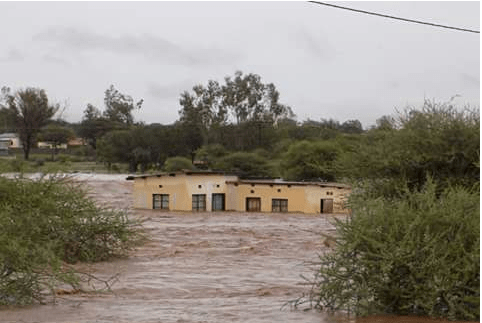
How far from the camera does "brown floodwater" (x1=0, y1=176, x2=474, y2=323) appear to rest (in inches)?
613

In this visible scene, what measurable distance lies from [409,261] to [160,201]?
40073 mm

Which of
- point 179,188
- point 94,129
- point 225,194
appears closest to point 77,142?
point 94,129

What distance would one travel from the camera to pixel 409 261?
14.4m

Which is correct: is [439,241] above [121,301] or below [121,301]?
above

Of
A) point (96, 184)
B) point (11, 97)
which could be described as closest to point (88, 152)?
point (11, 97)

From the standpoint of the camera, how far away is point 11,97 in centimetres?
11938

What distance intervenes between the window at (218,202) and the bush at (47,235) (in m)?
23.7

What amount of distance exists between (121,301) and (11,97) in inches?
4183

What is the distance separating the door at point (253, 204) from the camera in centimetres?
5384

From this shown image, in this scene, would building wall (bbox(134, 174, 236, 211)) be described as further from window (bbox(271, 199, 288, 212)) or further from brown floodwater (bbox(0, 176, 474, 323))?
brown floodwater (bbox(0, 176, 474, 323))

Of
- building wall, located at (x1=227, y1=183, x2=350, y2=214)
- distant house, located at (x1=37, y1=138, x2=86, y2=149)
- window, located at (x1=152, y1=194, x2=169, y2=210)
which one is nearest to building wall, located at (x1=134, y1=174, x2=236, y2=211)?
window, located at (x1=152, y1=194, x2=169, y2=210)

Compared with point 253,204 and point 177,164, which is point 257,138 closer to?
point 177,164

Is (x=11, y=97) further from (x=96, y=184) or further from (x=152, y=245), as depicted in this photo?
(x=152, y=245)

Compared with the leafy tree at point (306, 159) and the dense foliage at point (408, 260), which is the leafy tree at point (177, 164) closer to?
the leafy tree at point (306, 159)
